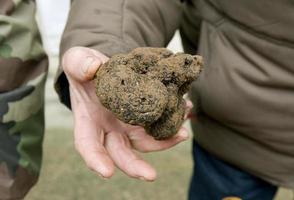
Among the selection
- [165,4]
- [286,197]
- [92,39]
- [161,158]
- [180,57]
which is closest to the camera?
[180,57]

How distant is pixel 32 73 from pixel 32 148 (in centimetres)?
11

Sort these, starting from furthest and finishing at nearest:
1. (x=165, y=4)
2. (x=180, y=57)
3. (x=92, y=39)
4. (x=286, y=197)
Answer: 1. (x=286, y=197)
2. (x=165, y=4)
3. (x=92, y=39)
4. (x=180, y=57)

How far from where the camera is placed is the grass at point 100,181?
1.42m

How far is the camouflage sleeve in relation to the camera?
0.77 m

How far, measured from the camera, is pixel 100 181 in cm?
146

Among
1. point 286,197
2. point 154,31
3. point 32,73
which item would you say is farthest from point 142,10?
point 286,197

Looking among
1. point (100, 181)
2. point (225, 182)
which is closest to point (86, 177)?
point (100, 181)

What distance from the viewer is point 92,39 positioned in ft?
2.42

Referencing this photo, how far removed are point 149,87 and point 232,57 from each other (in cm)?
28

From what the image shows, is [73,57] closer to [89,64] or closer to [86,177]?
[89,64]

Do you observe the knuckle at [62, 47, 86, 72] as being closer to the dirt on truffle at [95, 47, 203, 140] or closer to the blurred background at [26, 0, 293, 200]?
the dirt on truffle at [95, 47, 203, 140]

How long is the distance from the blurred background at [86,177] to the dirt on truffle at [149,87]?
31.5 inches

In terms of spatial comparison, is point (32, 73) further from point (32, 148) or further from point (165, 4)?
point (165, 4)

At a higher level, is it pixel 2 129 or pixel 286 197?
pixel 2 129
